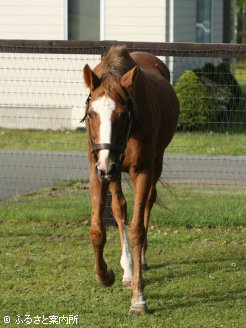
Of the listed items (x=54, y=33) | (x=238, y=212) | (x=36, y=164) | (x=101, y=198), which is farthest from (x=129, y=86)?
(x=54, y=33)

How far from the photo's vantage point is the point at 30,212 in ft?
34.8

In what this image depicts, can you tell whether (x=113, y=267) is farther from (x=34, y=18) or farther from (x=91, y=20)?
(x=34, y=18)

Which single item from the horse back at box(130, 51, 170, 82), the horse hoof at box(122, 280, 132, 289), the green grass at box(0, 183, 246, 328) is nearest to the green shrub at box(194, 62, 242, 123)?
the green grass at box(0, 183, 246, 328)

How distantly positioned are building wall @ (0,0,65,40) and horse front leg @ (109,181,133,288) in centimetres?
1078

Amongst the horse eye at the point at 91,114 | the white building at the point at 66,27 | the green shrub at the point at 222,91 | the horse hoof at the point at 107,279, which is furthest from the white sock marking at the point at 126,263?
the white building at the point at 66,27

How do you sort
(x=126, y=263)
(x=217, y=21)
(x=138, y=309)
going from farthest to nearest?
(x=217, y=21) < (x=126, y=263) < (x=138, y=309)

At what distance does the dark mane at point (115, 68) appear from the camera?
21.3ft

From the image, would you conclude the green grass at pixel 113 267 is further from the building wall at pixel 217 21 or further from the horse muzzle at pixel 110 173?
the building wall at pixel 217 21

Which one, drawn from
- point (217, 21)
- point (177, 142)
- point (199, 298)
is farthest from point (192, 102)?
point (199, 298)

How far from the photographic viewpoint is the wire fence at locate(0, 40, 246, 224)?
10.3 meters

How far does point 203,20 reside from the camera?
2175cm

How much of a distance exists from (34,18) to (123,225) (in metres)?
11.1

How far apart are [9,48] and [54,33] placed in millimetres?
8018

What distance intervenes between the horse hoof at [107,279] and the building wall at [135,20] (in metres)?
11.1
